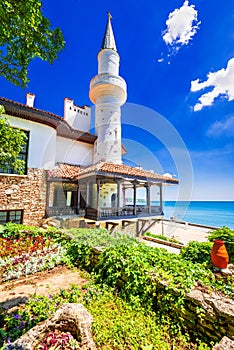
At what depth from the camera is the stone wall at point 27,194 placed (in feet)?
29.0

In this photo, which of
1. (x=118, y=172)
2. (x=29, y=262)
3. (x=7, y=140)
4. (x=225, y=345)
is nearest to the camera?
(x=225, y=345)

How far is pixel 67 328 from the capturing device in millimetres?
2408

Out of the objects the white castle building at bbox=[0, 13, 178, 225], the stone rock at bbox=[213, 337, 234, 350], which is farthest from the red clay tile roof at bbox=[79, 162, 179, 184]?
the stone rock at bbox=[213, 337, 234, 350]

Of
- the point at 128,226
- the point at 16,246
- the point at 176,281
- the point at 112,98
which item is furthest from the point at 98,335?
the point at 112,98

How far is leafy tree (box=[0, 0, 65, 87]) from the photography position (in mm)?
2818

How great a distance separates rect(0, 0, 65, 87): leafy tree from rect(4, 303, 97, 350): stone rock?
479cm

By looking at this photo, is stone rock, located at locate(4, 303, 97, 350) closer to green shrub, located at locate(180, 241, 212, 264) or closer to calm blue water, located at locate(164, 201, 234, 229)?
green shrub, located at locate(180, 241, 212, 264)

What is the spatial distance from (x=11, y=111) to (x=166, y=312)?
11.2 metres

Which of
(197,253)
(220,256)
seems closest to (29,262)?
(220,256)

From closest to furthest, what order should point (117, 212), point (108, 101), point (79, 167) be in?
point (117, 212)
point (79, 167)
point (108, 101)

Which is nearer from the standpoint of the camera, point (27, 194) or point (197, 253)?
point (197, 253)

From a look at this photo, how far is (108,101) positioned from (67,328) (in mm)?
15896

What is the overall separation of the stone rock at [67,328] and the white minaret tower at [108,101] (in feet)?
40.2

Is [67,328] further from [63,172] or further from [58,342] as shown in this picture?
[63,172]
